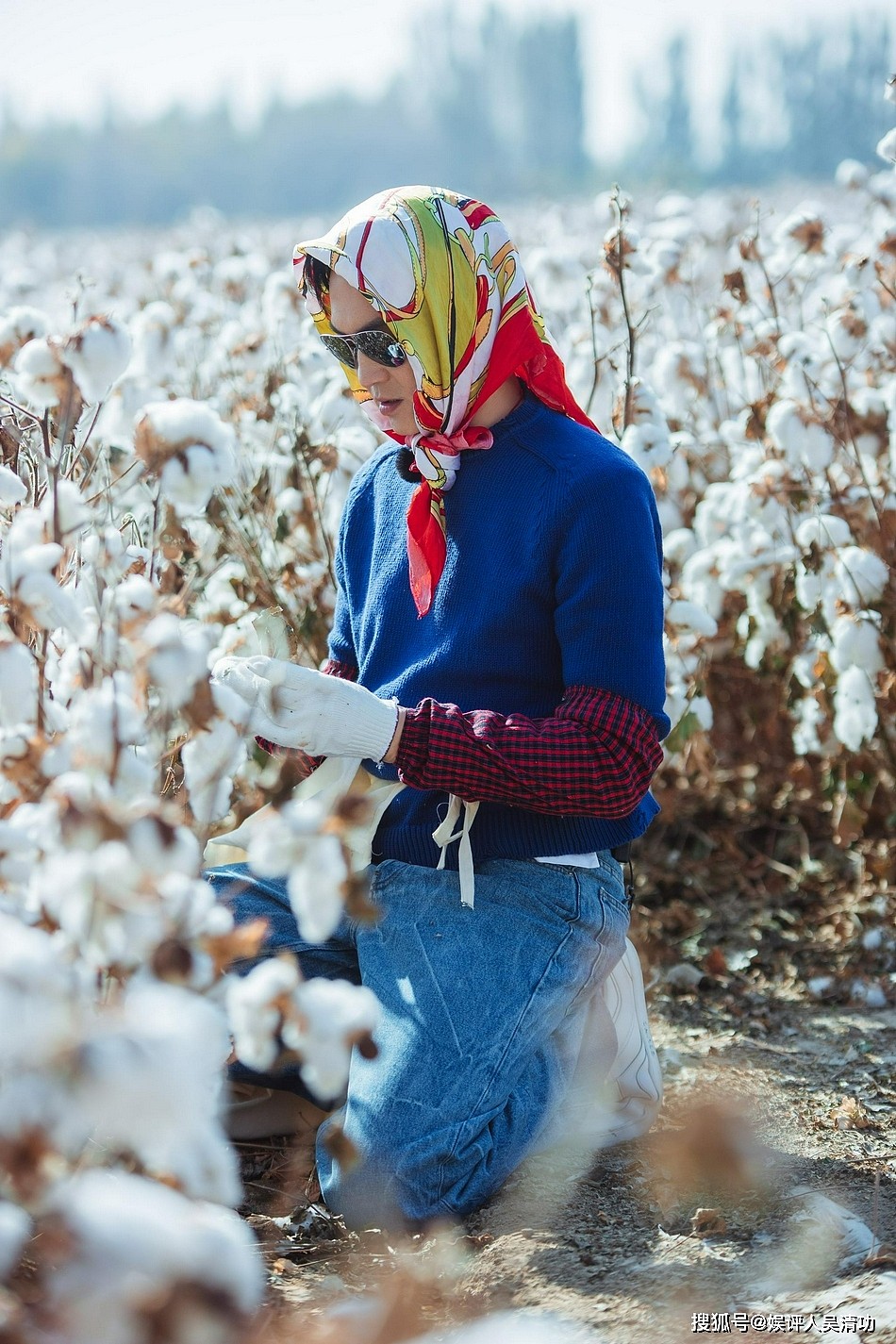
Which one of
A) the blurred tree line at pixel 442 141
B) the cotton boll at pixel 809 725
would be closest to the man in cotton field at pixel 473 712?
the cotton boll at pixel 809 725

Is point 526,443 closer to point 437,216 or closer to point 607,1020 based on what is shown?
point 437,216

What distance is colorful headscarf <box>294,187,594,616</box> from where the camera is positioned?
71.2 inches

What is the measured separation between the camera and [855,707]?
2.48m

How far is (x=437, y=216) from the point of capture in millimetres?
1857

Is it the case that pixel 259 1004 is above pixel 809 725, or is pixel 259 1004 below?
above

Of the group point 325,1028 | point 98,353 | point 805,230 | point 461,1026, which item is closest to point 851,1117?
point 461,1026

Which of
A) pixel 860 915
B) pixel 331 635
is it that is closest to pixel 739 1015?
pixel 860 915

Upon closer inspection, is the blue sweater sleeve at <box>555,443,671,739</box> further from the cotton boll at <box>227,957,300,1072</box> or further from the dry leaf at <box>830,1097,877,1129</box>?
the cotton boll at <box>227,957,300,1072</box>

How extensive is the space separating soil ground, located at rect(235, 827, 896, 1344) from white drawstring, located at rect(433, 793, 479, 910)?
1.26 ft

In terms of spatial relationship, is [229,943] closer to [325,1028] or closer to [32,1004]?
[325,1028]

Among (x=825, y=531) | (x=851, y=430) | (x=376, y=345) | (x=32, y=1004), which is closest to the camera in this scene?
(x=32, y=1004)

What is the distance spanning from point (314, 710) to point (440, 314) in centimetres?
58

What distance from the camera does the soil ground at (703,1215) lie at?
1437 mm

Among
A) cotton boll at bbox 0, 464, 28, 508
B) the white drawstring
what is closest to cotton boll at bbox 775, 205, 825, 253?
the white drawstring
